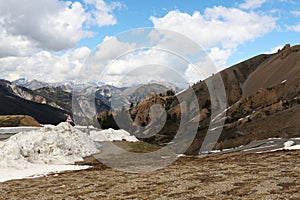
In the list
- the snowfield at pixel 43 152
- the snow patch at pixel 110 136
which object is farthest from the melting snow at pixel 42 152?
the snow patch at pixel 110 136

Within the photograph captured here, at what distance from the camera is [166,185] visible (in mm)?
27688

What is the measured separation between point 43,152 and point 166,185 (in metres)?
24.2

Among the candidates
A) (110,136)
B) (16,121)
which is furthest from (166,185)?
(16,121)

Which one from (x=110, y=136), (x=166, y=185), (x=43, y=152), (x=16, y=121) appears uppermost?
(x=16, y=121)

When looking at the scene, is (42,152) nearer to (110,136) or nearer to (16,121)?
(110,136)

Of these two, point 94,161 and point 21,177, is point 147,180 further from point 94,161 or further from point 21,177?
point 94,161

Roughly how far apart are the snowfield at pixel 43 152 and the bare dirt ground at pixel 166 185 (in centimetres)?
482

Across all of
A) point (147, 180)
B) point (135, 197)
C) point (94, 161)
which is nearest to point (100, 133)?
point (94, 161)

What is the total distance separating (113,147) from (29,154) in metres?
20.8

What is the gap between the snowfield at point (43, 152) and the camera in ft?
130

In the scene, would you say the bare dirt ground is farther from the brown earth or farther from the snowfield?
the brown earth

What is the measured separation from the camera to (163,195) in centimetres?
2378

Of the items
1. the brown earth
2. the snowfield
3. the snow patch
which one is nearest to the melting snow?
the snowfield

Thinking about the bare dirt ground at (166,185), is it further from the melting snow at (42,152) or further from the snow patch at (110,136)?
the snow patch at (110,136)
